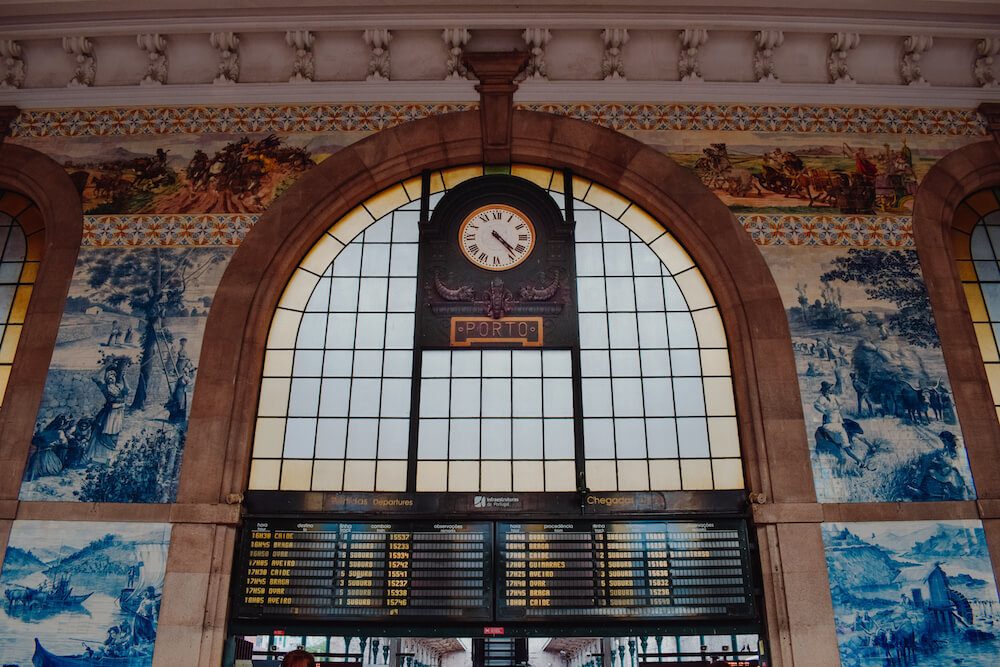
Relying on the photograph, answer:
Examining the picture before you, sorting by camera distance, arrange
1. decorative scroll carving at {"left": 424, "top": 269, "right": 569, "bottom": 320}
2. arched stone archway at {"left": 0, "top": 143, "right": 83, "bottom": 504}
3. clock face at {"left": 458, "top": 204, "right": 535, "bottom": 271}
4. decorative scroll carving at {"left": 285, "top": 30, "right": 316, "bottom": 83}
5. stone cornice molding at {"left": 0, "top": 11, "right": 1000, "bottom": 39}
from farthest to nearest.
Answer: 1. decorative scroll carving at {"left": 285, "top": 30, "right": 316, "bottom": 83}
2. stone cornice molding at {"left": 0, "top": 11, "right": 1000, "bottom": 39}
3. clock face at {"left": 458, "top": 204, "right": 535, "bottom": 271}
4. decorative scroll carving at {"left": 424, "top": 269, "right": 569, "bottom": 320}
5. arched stone archway at {"left": 0, "top": 143, "right": 83, "bottom": 504}

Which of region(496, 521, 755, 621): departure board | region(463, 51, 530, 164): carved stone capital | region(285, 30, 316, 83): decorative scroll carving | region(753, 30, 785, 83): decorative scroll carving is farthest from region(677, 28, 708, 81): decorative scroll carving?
region(496, 521, 755, 621): departure board

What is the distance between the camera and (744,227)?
9.86 meters

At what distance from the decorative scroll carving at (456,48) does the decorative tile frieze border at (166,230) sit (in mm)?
3457

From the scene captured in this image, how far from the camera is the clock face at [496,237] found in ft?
32.7

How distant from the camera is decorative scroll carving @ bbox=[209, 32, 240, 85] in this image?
34.3 ft

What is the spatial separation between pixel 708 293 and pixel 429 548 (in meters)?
4.90

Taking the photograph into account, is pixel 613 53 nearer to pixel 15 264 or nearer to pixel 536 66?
pixel 536 66

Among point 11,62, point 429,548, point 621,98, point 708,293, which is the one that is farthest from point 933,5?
point 11,62

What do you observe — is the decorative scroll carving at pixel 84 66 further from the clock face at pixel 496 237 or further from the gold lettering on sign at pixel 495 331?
the gold lettering on sign at pixel 495 331

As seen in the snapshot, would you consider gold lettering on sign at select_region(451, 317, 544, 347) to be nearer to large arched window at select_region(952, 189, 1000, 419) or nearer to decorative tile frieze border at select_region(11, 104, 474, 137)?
decorative tile frieze border at select_region(11, 104, 474, 137)

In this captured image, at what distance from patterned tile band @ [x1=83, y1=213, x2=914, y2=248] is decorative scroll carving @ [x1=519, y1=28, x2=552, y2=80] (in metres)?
3.49

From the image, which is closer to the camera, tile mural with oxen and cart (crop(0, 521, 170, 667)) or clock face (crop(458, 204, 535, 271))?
tile mural with oxen and cart (crop(0, 521, 170, 667))

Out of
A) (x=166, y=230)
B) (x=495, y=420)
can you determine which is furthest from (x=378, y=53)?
(x=495, y=420)

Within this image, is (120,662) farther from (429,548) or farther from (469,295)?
(469,295)
